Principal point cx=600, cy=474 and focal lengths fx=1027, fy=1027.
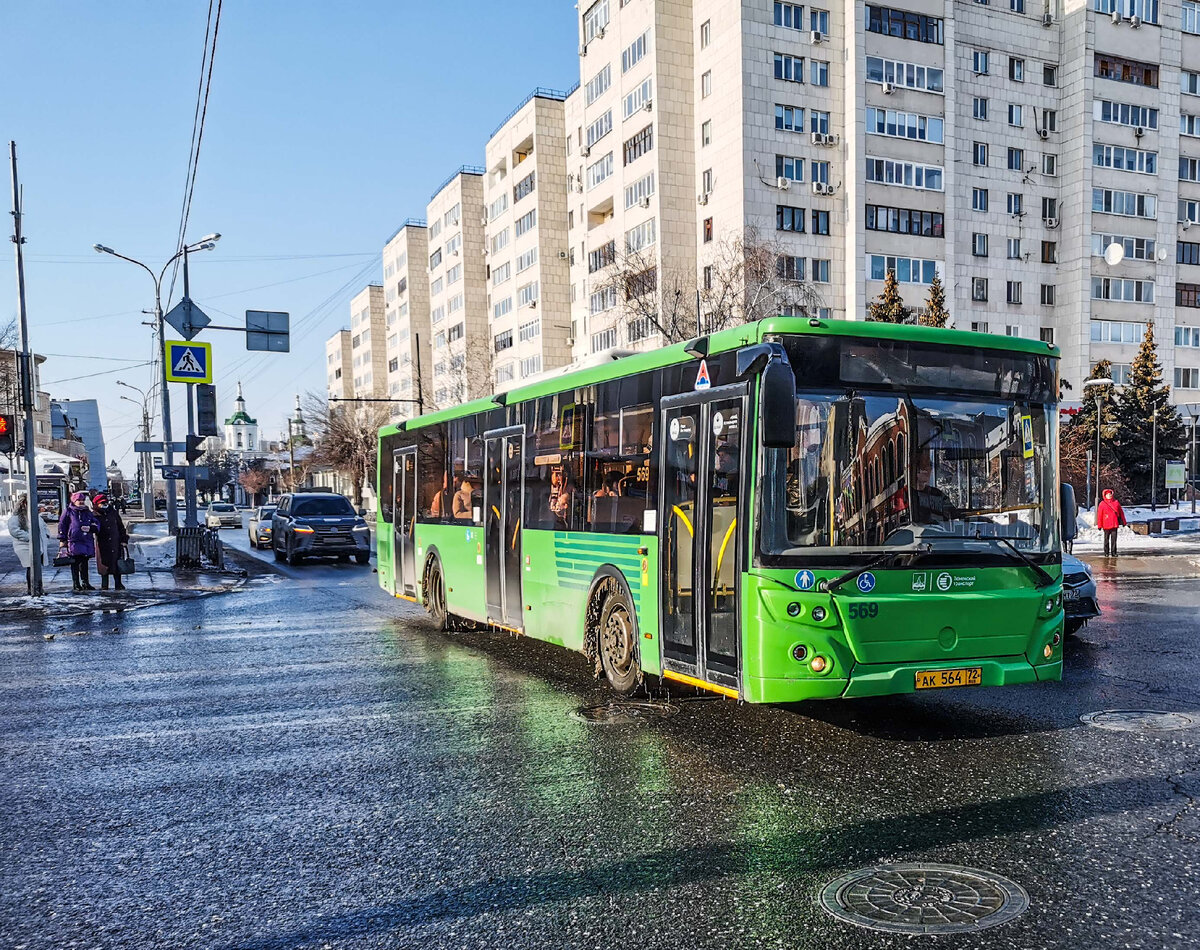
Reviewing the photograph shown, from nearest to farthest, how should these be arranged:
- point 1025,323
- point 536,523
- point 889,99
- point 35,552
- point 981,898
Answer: point 981,898
point 536,523
point 35,552
point 889,99
point 1025,323

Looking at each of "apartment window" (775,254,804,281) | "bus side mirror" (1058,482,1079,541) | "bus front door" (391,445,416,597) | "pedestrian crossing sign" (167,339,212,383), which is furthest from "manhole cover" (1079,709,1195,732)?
"apartment window" (775,254,804,281)

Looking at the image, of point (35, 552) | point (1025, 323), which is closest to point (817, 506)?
point (35, 552)

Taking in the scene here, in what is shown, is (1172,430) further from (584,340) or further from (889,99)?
(584,340)

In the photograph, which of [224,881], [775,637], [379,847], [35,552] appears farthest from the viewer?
[35,552]

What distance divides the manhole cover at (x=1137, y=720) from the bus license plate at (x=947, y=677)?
124 cm

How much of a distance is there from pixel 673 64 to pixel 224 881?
167 feet

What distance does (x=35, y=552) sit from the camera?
1866 centimetres

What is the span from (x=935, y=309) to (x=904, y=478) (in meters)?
42.8

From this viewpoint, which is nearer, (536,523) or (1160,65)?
(536,523)

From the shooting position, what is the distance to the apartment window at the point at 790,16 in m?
47.6

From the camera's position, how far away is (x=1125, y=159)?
185 ft

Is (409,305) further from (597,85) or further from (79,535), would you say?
(79,535)

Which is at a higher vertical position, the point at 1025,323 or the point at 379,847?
the point at 1025,323

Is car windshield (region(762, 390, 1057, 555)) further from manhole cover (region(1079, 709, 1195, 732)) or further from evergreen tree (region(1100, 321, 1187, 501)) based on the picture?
evergreen tree (region(1100, 321, 1187, 501))
